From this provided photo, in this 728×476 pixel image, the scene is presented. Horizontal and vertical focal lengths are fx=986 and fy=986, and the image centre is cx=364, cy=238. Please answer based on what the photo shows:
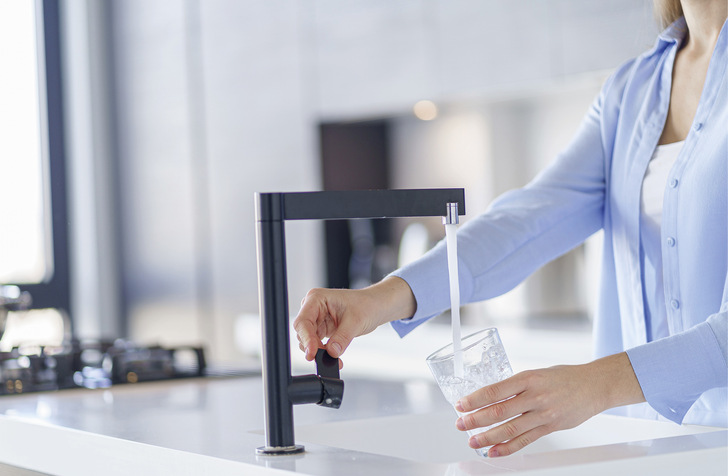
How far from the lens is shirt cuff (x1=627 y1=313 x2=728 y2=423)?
0.91 m

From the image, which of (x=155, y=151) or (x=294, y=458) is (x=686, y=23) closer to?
(x=294, y=458)

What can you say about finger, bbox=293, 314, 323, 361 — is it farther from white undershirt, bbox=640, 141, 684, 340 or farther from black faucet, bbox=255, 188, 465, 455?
white undershirt, bbox=640, 141, 684, 340

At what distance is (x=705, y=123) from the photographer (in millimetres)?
1146

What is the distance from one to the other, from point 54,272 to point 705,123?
14.1 ft

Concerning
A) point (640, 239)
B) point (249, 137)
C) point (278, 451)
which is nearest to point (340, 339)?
point (278, 451)

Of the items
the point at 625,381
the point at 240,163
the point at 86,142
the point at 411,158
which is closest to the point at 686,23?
the point at 625,381

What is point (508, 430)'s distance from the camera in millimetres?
829

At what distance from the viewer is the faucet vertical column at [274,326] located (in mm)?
876

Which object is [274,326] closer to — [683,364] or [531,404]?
[531,404]

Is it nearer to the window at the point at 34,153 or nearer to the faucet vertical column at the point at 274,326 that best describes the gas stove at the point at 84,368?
the faucet vertical column at the point at 274,326

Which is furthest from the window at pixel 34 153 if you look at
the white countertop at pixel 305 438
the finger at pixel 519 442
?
the finger at pixel 519 442

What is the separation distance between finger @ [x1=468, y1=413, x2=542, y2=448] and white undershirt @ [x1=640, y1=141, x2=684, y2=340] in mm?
475

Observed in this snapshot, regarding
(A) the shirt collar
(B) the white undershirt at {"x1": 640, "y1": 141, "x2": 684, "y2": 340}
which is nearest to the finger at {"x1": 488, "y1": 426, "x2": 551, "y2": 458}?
(B) the white undershirt at {"x1": 640, "y1": 141, "x2": 684, "y2": 340}

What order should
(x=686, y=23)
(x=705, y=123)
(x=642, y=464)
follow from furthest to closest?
(x=686, y=23)
(x=705, y=123)
(x=642, y=464)
